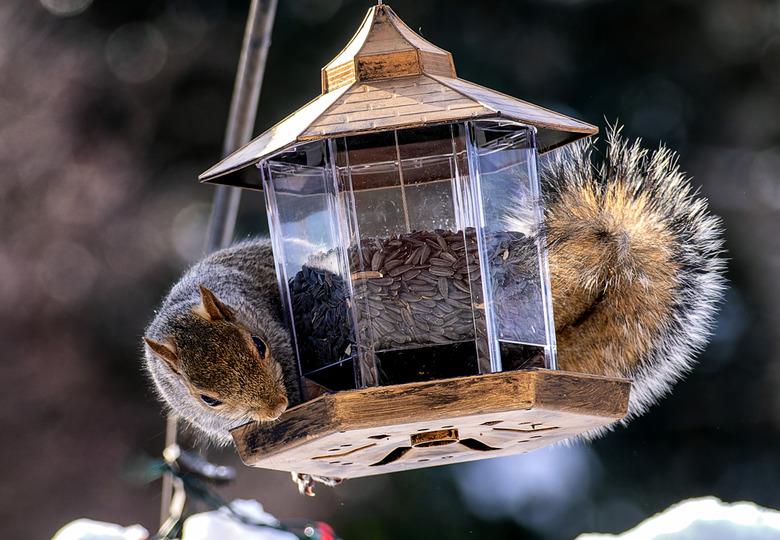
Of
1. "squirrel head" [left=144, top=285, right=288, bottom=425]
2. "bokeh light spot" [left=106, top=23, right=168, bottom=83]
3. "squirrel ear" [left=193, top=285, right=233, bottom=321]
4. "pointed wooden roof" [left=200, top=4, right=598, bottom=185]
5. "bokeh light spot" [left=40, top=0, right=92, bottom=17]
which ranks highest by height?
"bokeh light spot" [left=40, top=0, right=92, bottom=17]

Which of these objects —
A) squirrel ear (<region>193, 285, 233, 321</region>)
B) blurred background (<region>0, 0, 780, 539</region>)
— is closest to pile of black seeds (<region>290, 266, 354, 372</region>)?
squirrel ear (<region>193, 285, 233, 321</region>)

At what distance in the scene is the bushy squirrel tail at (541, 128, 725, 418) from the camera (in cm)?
162

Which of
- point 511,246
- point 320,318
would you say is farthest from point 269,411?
point 511,246

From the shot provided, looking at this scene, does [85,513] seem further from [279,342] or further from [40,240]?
[279,342]

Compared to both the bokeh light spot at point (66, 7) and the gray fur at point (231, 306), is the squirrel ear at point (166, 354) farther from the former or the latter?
the bokeh light spot at point (66, 7)

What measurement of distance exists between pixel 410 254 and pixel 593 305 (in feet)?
1.18

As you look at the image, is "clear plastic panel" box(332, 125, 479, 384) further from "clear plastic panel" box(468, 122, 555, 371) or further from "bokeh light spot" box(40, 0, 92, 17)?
"bokeh light spot" box(40, 0, 92, 17)

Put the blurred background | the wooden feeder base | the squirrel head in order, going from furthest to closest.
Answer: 1. the blurred background
2. the squirrel head
3. the wooden feeder base

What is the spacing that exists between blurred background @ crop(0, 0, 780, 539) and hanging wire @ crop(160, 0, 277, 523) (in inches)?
80.7

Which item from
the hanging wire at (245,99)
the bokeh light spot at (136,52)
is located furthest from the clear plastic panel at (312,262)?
the bokeh light spot at (136,52)

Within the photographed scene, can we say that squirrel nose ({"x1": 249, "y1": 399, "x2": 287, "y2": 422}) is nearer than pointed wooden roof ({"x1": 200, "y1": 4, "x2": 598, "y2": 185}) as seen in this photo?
No

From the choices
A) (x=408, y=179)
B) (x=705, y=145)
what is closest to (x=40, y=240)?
(x=705, y=145)

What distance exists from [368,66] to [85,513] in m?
2.85

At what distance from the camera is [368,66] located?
150 cm
